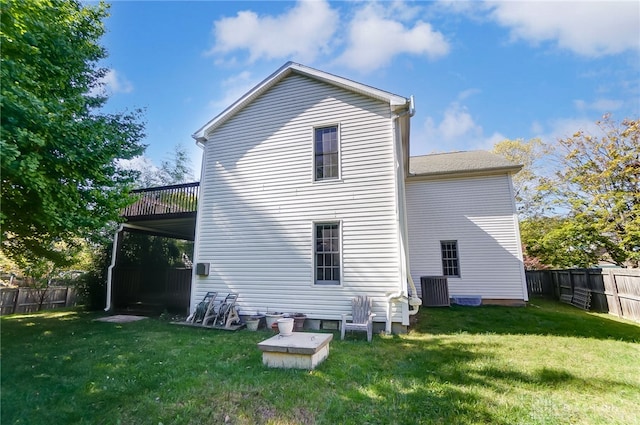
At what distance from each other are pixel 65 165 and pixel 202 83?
5351mm

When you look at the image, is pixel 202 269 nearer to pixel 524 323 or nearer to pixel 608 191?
pixel 524 323

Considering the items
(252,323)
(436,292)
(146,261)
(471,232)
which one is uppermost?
(471,232)

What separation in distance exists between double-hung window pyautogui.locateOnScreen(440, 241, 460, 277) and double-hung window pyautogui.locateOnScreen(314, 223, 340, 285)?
20.3 ft

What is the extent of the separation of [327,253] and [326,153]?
292cm

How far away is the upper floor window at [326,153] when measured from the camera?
809 cm

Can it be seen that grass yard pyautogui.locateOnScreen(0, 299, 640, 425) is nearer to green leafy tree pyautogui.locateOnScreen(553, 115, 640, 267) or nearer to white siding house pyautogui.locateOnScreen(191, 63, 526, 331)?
white siding house pyautogui.locateOnScreen(191, 63, 526, 331)

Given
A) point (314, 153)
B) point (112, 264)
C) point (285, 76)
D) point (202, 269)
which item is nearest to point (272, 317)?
point (202, 269)

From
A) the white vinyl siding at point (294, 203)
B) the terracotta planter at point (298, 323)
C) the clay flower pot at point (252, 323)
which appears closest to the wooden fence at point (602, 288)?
the white vinyl siding at point (294, 203)

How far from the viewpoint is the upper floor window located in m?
8.09

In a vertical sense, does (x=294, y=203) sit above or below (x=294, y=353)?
above

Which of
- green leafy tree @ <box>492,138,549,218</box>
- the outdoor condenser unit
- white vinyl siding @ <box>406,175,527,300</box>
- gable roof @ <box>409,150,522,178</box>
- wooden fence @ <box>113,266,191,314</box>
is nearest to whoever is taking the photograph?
the outdoor condenser unit

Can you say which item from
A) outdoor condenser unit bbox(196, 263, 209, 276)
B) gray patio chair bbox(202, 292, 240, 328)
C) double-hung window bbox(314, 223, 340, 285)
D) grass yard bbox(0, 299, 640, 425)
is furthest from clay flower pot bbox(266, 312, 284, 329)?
outdoor condenser unit bbox(196, 263, 209, 276)

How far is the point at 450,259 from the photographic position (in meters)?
11.6

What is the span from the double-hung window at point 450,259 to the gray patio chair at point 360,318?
6.14 meters
